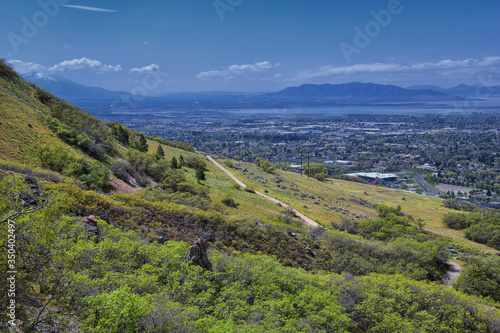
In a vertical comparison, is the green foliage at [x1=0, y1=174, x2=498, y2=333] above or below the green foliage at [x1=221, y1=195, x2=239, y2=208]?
above

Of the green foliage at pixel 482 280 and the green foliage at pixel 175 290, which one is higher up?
the green foliage at pixel 175 290

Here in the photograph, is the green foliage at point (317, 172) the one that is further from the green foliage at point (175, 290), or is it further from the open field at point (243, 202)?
the green foliage at point (175, 290)

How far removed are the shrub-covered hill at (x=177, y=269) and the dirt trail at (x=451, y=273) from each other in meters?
0.40

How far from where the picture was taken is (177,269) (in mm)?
9469

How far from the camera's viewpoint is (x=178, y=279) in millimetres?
8812

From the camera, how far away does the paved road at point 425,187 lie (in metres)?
74.1

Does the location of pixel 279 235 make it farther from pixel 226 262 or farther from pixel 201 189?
pixel 201 189

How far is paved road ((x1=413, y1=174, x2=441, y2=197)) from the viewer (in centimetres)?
7406

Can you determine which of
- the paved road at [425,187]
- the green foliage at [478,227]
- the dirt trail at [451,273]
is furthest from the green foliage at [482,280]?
the paved road at [425,187]

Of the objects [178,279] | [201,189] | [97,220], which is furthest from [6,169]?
[201,189]

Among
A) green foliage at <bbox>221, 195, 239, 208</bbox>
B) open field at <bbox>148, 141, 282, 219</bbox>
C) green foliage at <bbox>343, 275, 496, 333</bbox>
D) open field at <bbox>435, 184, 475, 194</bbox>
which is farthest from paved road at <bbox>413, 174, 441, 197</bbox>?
green foliage at <bbox>343, 275, 496, 333</bbox>

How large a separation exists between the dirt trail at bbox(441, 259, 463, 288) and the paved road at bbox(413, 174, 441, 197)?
62.7 m

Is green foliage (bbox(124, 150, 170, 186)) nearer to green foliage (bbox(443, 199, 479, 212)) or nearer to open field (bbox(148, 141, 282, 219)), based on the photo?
open field (bbox(148, 141, 282, 219))

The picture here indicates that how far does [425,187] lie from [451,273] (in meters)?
74.8
